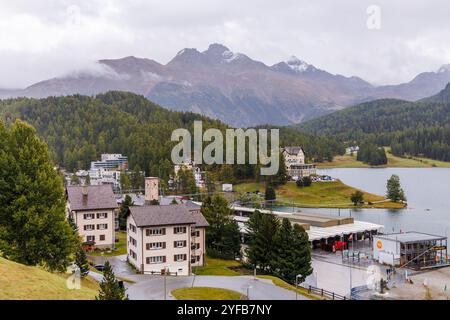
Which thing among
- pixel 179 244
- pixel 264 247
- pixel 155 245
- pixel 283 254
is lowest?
→ pixel 283 254

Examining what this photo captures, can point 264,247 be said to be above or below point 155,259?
above

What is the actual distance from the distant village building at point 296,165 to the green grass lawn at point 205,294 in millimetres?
106999

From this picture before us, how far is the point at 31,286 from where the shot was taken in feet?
69.4

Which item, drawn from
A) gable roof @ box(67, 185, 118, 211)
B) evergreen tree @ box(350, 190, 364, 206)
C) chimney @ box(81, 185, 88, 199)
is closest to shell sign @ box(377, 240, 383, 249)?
gable roof @ box(67, 185, 118, 211)

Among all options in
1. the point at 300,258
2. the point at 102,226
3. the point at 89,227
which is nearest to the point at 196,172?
the point at 102,226

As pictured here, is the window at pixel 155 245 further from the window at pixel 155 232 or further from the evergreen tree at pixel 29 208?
the evergreen tree at pixel 29 208

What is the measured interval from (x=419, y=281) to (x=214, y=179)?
9080 cm

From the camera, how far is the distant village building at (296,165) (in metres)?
141

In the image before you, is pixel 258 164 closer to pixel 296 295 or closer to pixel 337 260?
pixel 337 260

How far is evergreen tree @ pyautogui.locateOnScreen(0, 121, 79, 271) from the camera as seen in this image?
91.0 ft

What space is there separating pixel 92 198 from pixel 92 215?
Answer: 6.40ft

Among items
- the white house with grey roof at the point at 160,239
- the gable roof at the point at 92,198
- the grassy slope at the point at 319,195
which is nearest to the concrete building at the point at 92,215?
the gable roof at the point at 92,198

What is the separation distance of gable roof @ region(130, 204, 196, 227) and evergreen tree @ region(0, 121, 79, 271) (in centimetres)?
1348

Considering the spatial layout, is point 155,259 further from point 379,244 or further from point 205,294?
point 379,244
